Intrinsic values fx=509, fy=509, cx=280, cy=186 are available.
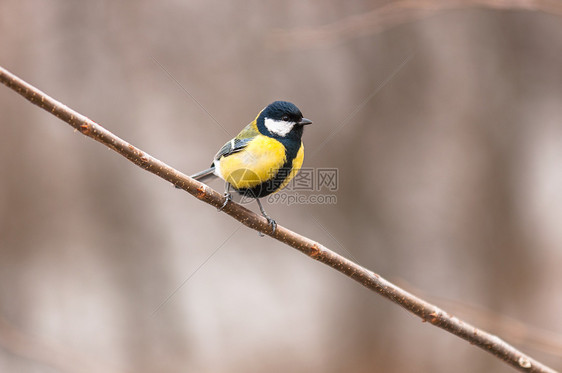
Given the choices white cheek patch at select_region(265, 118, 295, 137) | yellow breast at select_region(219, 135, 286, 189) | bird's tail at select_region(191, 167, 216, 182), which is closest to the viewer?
yellow breast at select_region(219, 135, 286, 189)

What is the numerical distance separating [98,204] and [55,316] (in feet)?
3.34

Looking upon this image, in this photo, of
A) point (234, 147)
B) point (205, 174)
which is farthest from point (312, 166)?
point (234, 147)

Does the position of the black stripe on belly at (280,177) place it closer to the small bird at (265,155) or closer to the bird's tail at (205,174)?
the small bird at (265,155)

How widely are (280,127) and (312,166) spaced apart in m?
2.00

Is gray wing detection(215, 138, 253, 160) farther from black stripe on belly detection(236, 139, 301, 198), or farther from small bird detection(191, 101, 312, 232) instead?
black stripe on belly detection(236, 139, 301, 198)

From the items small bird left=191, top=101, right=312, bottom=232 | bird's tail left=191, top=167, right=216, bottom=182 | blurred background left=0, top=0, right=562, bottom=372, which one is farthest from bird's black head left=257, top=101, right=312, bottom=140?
blurred background left=0, top=0, right=562, bottom=372

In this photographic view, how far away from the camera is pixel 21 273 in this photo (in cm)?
403

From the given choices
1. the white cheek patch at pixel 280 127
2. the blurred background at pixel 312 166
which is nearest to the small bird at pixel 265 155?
the white cheek patch at pixel 280 127

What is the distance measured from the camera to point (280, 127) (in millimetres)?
2066

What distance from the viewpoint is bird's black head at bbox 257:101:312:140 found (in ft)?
6.75

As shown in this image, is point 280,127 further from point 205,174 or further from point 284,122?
point 205,174

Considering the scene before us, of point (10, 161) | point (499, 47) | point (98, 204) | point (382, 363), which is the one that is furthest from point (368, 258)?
point (10, 161)

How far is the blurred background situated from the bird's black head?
194 centimetres

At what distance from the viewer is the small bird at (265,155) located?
6.40 feet
